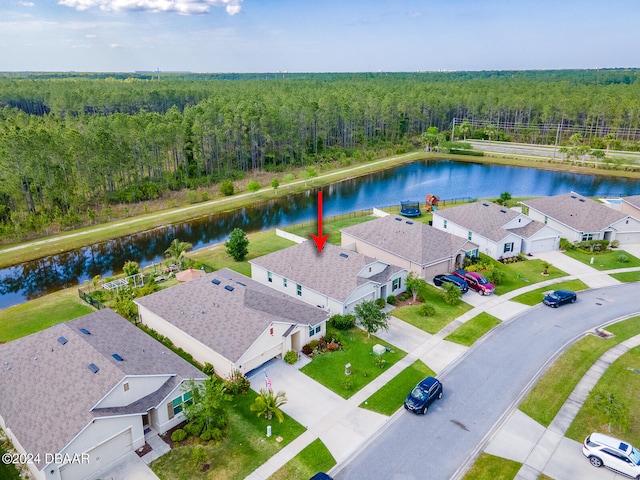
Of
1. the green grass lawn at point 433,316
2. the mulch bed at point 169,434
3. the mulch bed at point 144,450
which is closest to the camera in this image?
the mulch bed at point 144,450

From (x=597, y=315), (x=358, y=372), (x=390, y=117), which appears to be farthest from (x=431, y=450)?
(x=390, y=117)

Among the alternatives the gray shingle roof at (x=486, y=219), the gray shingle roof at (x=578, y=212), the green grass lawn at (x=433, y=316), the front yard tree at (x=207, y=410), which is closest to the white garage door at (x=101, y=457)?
the front yard tree at (x=207, y=410)

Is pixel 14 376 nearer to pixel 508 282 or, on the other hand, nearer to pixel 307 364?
pixel 307 364

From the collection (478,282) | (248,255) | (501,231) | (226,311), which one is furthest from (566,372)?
(248,255)

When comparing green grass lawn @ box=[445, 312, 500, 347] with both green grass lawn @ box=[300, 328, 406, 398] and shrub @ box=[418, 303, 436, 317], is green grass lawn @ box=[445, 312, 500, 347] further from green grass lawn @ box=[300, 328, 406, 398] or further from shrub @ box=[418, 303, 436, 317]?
green grass lawn @ box=[300, 328, 406, 398]

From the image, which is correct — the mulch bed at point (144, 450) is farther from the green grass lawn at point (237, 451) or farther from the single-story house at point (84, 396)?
the green grass lawn at point (237, 451)

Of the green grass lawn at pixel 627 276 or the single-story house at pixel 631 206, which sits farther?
the single-story house at pixel 631 206

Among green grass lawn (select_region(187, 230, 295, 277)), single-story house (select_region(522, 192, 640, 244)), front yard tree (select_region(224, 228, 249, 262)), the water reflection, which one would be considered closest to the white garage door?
green grass lawn (select_region(187, 230, 295, 277))
